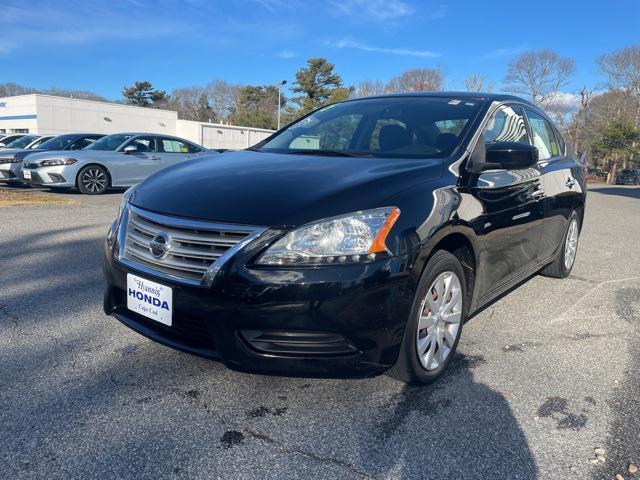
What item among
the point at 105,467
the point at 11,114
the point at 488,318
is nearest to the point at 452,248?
the point at 488,318

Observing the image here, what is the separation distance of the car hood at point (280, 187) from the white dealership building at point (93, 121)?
42.3 meters

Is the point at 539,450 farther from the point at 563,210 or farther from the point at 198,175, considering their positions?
the point at 563,210

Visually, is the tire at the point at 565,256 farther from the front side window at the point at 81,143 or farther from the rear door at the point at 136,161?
the front side window at the point at 81,143

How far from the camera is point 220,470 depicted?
1938 mm

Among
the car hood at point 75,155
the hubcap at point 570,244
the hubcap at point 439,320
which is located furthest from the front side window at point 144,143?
the hubcap at point 439,320

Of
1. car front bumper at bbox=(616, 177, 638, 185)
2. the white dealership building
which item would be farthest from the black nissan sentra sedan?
car front bumper at bbox=(616, 177, 638, 185)

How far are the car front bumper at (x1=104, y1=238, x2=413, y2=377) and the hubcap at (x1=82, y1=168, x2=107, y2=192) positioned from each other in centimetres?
1015

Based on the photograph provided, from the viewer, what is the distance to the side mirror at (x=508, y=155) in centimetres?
294

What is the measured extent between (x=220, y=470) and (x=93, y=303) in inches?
92.7

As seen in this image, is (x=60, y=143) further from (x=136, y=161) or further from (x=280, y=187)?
(x=280, y=187)

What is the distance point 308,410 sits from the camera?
2396 mm

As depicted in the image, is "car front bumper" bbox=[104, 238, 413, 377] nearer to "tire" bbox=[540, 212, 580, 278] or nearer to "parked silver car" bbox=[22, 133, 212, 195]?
"tire" bbox=[540, 212, 580, 278]

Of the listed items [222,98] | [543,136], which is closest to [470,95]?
[543,136]

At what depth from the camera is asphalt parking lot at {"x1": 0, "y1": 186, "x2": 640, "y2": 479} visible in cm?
200
